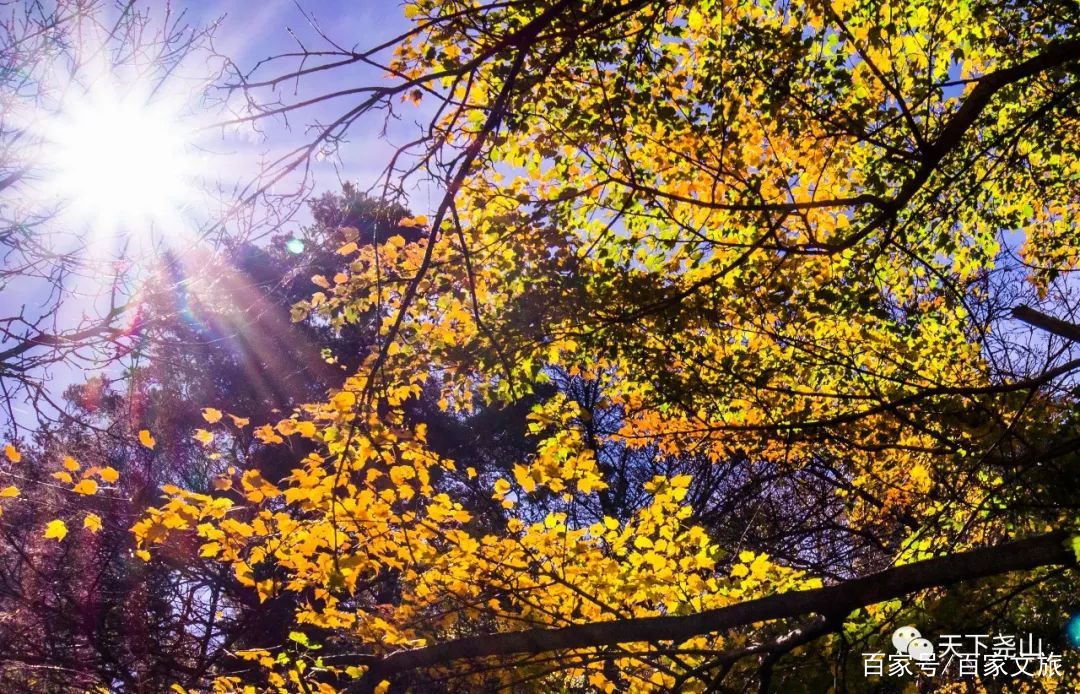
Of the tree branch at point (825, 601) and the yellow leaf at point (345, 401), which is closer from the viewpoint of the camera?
the tree branch at point (825, 601)

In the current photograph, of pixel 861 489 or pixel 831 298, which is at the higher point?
pixel 861 489

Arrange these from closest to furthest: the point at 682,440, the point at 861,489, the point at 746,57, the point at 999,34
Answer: the point at 746,57 → the point at 999,34 → the point at 682,440 → the point at 861,489

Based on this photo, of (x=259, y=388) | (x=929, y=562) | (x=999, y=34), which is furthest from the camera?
(x=259, y=388)

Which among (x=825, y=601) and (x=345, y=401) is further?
(x=345, y=401)

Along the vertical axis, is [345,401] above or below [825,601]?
above

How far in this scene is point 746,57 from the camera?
15.0 ft

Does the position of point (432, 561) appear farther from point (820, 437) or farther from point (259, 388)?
point (259, 388)

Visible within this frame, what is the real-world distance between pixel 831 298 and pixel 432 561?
3030 millimetres

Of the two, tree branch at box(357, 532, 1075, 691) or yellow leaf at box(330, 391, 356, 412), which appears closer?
tree branch at box(357, 532, 1075, 691)

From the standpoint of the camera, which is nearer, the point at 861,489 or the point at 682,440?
the point at 682,440

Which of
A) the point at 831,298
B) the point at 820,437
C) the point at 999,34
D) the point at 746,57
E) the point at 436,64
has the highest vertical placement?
the point at 999,34

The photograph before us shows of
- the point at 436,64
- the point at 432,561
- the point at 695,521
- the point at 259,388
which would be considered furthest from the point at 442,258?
the point at 259,388

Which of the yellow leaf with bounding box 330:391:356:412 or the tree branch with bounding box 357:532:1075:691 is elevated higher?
the yellow leaf with bounding box 330:391:356:412

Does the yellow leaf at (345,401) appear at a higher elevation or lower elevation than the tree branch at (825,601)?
higher
